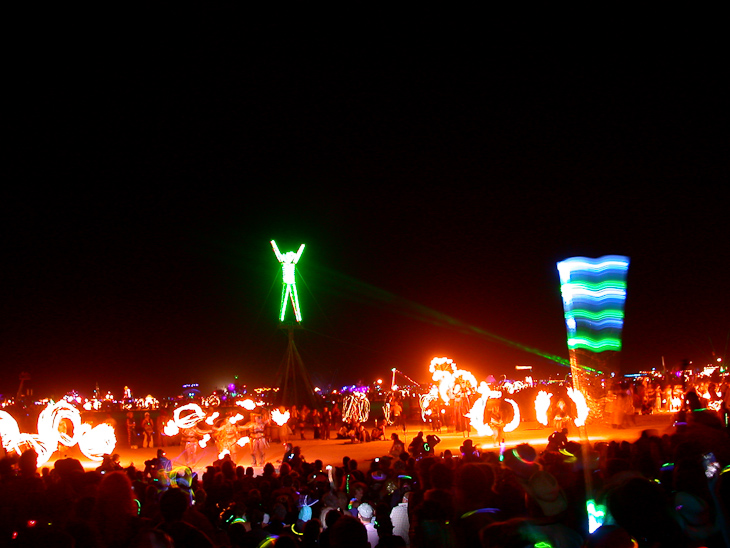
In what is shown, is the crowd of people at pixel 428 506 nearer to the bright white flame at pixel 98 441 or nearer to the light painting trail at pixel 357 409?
the bright white flame at pixel 98 441

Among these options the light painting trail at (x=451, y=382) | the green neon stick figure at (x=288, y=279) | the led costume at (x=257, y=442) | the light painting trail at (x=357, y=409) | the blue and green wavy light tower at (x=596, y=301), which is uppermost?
the green neon stick figure at (x=288, y=279)

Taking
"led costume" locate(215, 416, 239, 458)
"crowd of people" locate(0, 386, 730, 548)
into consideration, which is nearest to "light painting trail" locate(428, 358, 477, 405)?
"led costume" locate(215, 416, 239, 458)

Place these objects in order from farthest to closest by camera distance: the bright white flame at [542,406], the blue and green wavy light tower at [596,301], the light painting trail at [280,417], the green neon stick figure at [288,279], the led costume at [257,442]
Answer: the green neon stick figure at [288,279] → the bright white flame at [542,406] → the light painting trail at [280,417] → the led costume at [257,442] → the blue and green wavy light tower at [596,301]

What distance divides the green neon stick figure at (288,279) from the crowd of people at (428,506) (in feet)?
99.2

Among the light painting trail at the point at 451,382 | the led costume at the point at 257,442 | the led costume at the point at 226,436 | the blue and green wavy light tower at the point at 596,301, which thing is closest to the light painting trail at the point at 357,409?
the light painting trail at the point at 451,382

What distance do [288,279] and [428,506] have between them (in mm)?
34654

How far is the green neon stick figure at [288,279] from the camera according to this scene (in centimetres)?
3781

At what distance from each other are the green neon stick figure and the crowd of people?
30229mm

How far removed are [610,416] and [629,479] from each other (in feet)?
57.7

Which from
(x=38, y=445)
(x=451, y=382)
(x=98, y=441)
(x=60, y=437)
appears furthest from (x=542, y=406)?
(x=38, y=445)

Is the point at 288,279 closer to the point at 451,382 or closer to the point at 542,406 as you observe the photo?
the point at 451,382

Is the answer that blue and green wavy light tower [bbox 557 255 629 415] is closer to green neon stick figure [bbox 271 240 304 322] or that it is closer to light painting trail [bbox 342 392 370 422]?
light painting trail [bbox 342 392 370 422]

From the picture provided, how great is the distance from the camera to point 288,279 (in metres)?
37.8

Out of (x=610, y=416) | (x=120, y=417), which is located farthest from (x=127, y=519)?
(x=120, y=417)
